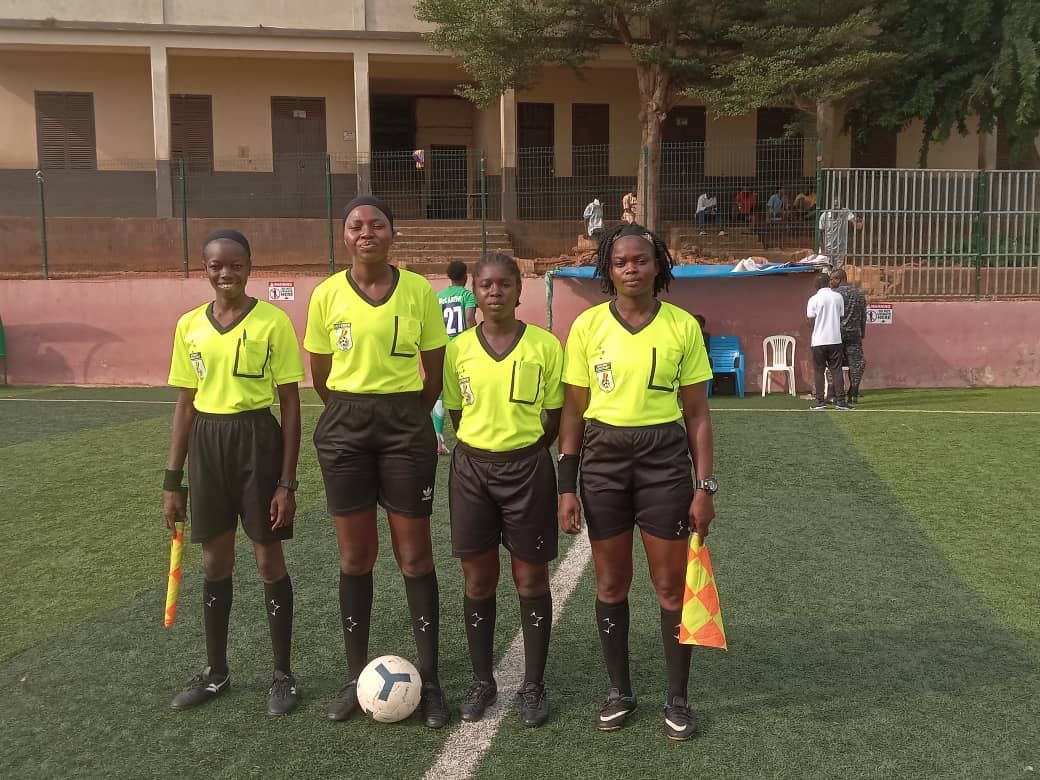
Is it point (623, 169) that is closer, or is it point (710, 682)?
point (710, 682)

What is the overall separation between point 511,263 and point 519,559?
117 centimetres

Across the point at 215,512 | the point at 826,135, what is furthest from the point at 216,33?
the point at 215,512

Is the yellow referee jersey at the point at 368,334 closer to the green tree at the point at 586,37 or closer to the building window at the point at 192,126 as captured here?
the green tree at the point at 586,37

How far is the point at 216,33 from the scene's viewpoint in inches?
801

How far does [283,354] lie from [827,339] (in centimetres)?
968

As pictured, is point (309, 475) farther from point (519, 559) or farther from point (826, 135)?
point (826, 135)

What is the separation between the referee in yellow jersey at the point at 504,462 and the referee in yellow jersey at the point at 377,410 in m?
0.14

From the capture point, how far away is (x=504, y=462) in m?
3.65

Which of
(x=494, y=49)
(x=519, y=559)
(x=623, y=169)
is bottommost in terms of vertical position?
(x=519, y=559)

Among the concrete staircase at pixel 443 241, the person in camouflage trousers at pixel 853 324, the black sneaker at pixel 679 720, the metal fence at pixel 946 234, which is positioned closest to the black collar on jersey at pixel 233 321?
the black sneaker at pixel 679 720

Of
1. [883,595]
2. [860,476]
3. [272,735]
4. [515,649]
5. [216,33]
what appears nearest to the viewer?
[272,735]

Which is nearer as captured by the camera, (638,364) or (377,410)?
(638,364)

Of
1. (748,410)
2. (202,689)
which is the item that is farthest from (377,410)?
(748,410)

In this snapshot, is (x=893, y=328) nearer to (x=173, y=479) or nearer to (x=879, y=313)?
(x=879, y=313)
